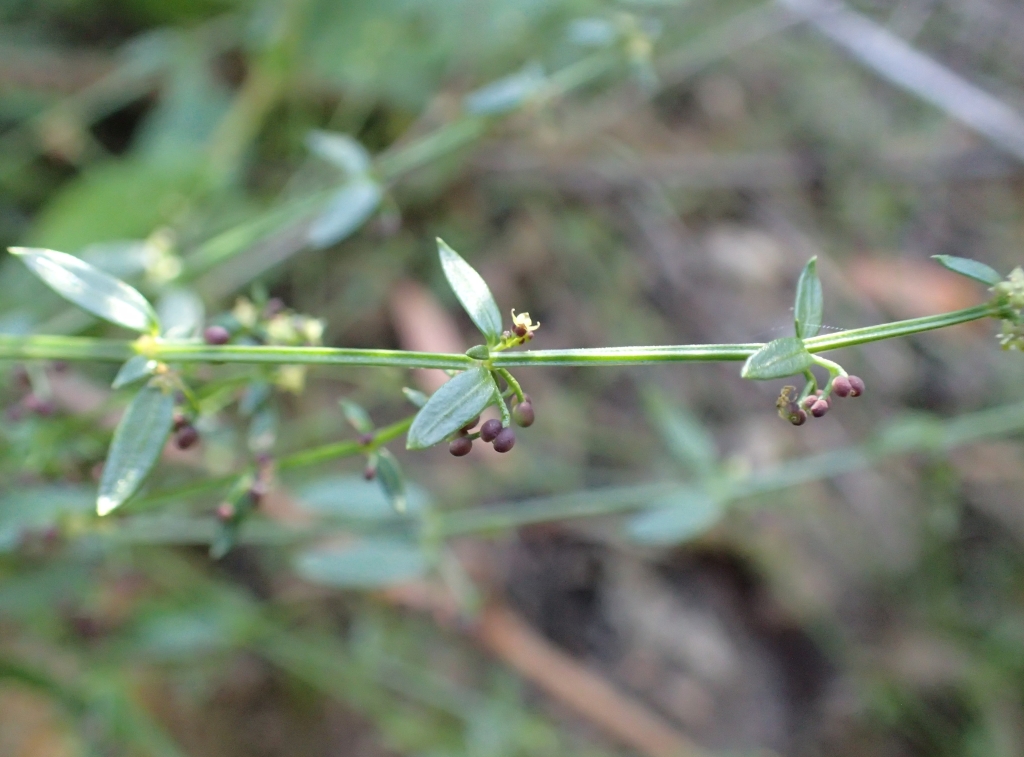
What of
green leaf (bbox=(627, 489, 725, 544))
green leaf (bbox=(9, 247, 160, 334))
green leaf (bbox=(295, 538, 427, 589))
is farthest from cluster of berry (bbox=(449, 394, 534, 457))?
green leaf (bbox=(627, 489, 725, 544))

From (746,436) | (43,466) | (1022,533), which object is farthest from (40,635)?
(1022,533)

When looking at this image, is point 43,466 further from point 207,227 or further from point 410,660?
point 410,660

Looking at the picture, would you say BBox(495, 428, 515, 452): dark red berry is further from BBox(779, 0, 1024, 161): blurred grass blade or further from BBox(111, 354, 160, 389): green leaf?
BBox(779, 0, 1024, 161): blurred grass blade

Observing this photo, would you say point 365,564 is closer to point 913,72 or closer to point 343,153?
point 343,153

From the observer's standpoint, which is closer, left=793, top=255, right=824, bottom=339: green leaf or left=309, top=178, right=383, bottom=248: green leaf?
left=793, top=255, right=824, bottom=339: green leaf

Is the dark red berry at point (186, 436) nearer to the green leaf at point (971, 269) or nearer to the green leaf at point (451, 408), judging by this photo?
the green leaf at point (451, 408)

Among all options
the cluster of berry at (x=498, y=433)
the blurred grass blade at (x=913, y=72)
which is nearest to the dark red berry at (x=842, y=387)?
the cluster of berry at (x=498, y=433)
